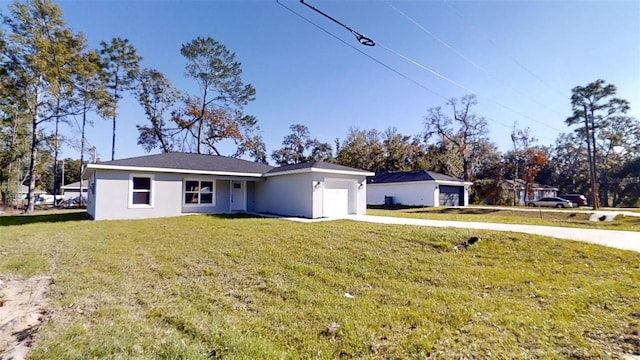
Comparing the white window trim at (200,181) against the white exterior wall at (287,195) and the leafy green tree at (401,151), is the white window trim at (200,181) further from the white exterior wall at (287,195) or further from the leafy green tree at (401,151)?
the leafy green tree at (401,151)

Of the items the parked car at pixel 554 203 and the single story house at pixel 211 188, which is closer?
the single story house at pixel 211 188

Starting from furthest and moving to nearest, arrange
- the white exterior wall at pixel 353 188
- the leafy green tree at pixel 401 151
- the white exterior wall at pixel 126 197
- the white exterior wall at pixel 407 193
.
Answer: the leafy green tree at pixel 401 151
the white exterior wall at pixel 407 193
the white exterior wall at pixel 353 188
the white exterior wall at pixel 126 197

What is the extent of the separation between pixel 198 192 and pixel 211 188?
2.42 ft

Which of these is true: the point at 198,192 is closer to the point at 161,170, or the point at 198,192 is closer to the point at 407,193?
the point at 161,170

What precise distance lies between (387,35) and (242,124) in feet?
85.3

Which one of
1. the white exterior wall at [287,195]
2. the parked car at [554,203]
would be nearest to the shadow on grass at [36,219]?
the white exterior wall at [287,195]

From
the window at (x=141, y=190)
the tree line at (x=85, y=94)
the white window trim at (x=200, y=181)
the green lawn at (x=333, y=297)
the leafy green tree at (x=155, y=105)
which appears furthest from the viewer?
the leafy green tree at (x=155, y=105)

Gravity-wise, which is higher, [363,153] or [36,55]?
[36,55]

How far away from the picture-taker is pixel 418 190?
25.4m

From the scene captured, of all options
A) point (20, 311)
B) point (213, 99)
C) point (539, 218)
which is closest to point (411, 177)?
point (539, 218)

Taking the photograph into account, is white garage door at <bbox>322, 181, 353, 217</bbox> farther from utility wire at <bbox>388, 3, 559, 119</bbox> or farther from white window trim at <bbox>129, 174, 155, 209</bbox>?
white window trim at <bbox>129, 174, 155, 209</bbox>

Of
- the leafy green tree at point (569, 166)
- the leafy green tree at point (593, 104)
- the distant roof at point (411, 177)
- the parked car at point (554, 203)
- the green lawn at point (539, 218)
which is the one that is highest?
the leafy green tree at point (593, 104)

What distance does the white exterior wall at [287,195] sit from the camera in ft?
46.5

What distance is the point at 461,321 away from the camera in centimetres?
387
